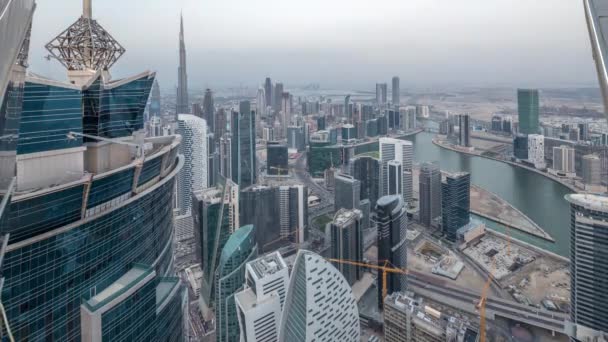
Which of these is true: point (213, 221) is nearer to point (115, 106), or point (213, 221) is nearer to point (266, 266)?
point (266, 266)

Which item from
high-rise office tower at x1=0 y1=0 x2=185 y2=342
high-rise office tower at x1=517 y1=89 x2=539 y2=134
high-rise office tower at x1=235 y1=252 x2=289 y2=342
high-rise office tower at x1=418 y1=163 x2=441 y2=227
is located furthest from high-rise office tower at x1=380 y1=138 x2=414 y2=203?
high-rise office tower at x1=0 y1=0 x2=185 y2=342

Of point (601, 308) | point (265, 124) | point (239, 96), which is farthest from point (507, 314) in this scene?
point (265, 124)

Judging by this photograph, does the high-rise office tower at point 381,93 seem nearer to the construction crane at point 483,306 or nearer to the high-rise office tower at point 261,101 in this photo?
the high-rise office tower at point 261,101

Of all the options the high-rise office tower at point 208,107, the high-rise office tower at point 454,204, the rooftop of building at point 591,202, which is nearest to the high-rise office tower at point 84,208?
the rooftop of building at point 591,202

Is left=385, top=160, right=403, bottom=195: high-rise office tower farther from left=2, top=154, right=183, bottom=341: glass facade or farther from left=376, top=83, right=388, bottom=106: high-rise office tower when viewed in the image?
left=376, top=83, right=388, bottom=106: high-rise office tower

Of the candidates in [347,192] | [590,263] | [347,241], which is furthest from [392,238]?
[347,192]
